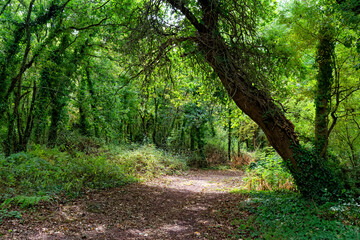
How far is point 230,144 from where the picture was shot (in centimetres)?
1698

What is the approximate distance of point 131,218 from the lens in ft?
16.2

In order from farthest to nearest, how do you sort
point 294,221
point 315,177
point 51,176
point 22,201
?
point 51,176 < point 315,177 < point 22,201 < point 294,221

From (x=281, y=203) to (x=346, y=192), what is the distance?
1312 millimetres

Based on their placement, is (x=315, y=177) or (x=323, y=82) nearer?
(x=315, y=177)

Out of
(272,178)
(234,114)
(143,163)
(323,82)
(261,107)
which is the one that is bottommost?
(143,163)

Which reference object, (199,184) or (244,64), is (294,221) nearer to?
(244,64)

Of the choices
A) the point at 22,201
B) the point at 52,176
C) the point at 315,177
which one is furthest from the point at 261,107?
the point at 52,176

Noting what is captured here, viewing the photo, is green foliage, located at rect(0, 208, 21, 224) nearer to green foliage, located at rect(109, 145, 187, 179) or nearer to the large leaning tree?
the large leaning tree

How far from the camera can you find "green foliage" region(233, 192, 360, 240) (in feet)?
11.6

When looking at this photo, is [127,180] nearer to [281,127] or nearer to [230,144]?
[281,127]

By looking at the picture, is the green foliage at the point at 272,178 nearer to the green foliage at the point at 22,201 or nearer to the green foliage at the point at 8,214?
the green foliage at the point at 22,201

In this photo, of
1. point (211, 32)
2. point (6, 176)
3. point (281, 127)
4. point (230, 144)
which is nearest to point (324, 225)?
point (281, 127)

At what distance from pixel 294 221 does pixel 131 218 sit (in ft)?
10.6

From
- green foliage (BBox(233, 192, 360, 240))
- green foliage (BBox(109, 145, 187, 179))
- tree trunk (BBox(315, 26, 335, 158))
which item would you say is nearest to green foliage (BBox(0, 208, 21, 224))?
green foliage (BBox(233, 192, 360, 240))
